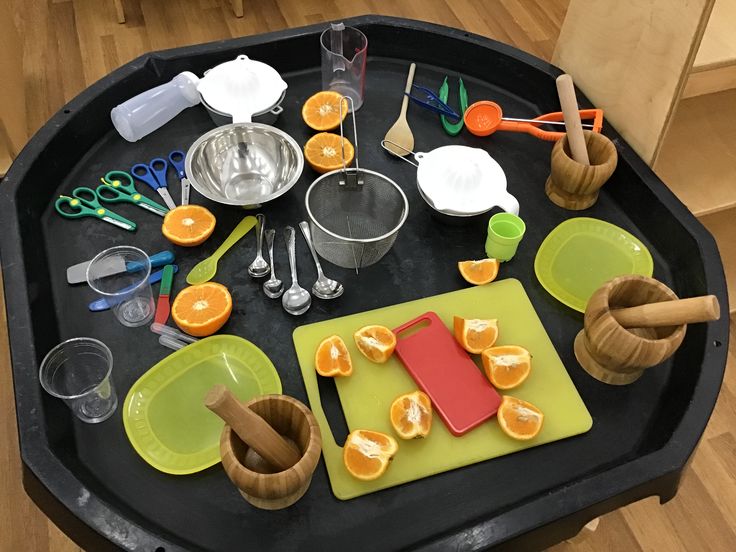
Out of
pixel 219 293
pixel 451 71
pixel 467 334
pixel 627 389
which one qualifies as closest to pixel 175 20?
pixel 451 71

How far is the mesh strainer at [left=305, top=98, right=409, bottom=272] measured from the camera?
1.17 meters

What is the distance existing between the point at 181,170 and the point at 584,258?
82 cm

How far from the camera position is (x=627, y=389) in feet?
3.51

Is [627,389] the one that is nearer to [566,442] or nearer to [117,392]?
[566,442]

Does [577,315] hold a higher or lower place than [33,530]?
higher

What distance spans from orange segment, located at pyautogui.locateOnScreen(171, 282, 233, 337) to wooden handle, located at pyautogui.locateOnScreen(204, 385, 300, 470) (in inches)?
9.4

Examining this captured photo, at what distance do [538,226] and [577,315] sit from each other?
208 millimetres

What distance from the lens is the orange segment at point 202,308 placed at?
3.50ft

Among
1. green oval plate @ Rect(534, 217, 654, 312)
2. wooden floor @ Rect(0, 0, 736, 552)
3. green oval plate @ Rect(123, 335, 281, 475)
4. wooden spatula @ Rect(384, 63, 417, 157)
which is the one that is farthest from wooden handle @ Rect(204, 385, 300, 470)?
wooden floor @ Rect(0, 0, 736, 552)

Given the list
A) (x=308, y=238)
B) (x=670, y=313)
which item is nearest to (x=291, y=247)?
(x=308, y=238)

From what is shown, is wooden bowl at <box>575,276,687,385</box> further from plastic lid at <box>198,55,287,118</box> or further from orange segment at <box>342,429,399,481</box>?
plastic lid at <box>198,55,287,118</box>

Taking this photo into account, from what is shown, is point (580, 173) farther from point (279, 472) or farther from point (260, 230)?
point (279, 472)

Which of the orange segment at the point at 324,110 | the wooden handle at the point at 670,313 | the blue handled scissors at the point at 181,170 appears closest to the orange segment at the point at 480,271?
the wooden handle at the point at 670,313

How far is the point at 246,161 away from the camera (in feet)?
4.21
